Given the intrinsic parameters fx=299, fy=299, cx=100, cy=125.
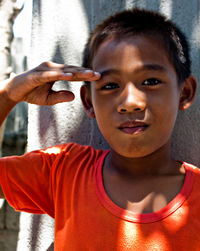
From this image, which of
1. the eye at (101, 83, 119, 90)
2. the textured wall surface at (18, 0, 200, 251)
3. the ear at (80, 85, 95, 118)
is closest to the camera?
the eye at (101, 83, 119, 90)

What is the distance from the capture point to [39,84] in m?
1.46

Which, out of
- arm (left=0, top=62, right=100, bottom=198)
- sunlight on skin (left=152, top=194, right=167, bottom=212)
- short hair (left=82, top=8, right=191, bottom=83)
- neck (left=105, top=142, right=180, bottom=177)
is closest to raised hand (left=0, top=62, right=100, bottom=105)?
arm (left=0, top=62, right=100, bottom=198)

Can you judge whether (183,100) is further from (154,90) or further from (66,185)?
(66,185)

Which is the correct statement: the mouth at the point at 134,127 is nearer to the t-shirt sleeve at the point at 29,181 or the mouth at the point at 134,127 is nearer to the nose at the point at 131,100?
the nose at the point at 131,100

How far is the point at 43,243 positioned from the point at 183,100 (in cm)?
121

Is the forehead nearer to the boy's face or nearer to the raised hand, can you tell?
the boy's face

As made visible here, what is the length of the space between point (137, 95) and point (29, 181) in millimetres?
687

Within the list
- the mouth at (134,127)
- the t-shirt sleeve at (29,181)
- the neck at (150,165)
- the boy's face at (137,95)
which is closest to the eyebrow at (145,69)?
the boy's face at (137,95)

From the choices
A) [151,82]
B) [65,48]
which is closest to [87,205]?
[151,82]

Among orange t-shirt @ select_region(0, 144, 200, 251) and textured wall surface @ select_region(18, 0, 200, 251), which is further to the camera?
textured wall surface @ select_region(18, 0, 200, 251)

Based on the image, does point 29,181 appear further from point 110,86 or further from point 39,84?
point 110,86

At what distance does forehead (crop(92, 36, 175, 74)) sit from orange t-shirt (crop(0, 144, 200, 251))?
517 millimetres

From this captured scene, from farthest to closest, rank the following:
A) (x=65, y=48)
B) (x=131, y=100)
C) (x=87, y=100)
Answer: (x=65, y=48) < (x=87, y=100) < (x=131, y=100)

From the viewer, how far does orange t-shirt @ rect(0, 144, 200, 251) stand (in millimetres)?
1277
